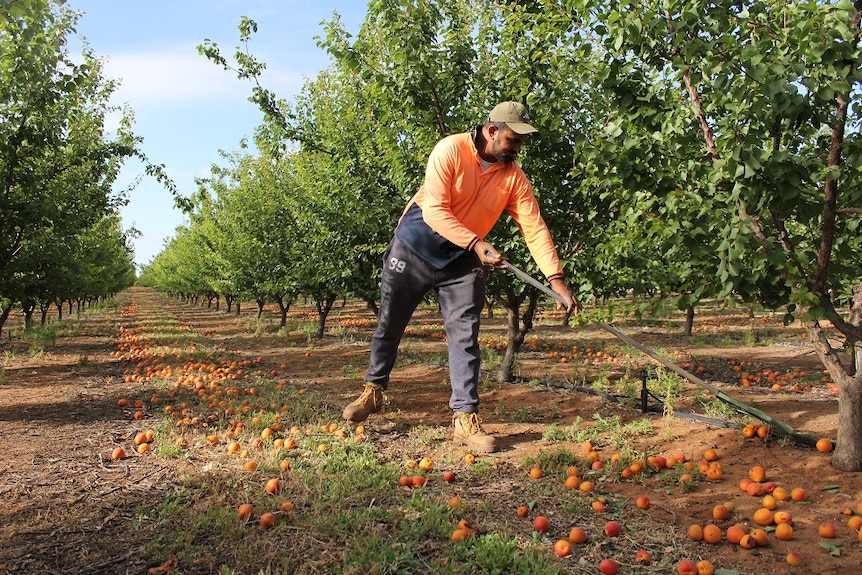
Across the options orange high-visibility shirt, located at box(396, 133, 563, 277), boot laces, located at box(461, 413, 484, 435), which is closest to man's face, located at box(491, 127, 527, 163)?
orange high-visibility shirt, located at box(396, 133, 563, 277)

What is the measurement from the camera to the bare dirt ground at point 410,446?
107 inches

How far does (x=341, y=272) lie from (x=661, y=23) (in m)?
8.63

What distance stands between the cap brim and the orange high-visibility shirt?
1.22 ft

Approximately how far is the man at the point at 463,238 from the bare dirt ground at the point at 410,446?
73 cm

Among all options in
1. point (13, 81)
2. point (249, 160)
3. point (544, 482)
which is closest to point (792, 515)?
point (544, 482)

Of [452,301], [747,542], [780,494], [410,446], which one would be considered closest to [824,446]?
[780,494]

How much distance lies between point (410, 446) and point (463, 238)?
1.62 metres

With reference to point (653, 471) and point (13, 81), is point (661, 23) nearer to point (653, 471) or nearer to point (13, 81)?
point (653, 471)

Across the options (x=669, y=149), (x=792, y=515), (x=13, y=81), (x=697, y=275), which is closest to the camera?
(x=792, y=515)

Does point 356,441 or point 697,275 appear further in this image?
point 356,441

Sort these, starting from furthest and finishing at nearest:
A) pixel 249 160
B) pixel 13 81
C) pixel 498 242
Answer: pixel 249 160, pixel 498 242, pixel 13 81

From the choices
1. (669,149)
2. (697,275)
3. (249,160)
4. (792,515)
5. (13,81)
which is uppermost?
(249,160)

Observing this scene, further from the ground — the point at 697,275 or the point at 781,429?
the point at 697,275

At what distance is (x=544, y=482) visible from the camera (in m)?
3.58
